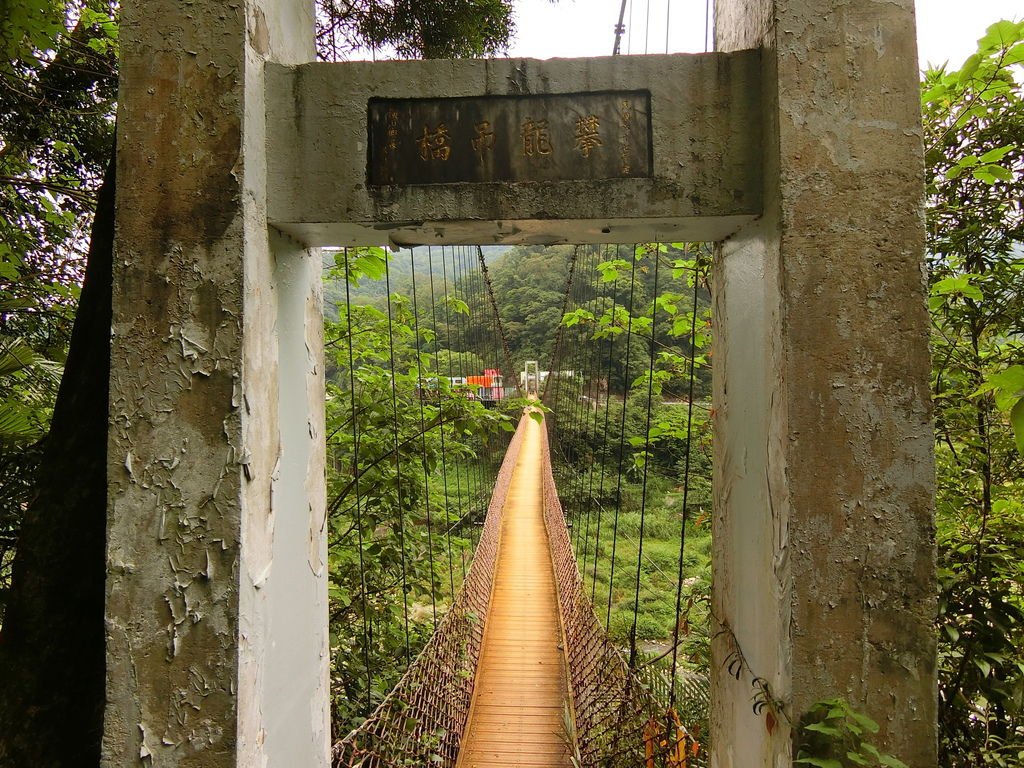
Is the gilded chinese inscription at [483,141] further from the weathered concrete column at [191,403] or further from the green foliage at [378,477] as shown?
the green foliage at [378,477]

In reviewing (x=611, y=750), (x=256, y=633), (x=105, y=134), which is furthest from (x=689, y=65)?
(x=105, y=134)

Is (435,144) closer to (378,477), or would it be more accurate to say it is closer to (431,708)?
(378,477)

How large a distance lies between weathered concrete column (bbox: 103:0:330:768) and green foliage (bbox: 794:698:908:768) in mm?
959

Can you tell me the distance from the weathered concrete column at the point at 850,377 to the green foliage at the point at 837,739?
0.02m

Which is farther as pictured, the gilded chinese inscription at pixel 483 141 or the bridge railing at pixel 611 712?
the bridge railing at pixel 611 712

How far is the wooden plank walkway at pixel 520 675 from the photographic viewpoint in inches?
96.6

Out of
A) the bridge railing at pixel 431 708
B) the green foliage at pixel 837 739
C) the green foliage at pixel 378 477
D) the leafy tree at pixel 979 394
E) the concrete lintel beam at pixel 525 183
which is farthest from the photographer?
the green foliage at pixel 378 477

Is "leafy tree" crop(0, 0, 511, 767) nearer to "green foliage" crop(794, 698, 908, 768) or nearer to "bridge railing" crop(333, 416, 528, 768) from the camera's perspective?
"bridge railing" crop(333, 416, 528, 768)

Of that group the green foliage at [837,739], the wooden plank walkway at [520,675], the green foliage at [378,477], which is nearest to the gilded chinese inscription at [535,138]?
the green foliage at [837,739]

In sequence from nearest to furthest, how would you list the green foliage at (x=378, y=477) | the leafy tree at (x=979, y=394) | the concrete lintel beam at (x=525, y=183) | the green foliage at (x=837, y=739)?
the green foliage at (x=837, y=739)
the concrete lintel beam at (x=525, y=183)
the leafy tree at (x=979, y=394)
the green foliage at (x=378, y=477)

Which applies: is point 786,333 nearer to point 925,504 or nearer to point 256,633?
point 925,504

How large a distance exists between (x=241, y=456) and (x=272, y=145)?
24.1 inches

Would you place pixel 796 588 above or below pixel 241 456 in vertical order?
below

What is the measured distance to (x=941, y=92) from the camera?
54.4 inches
